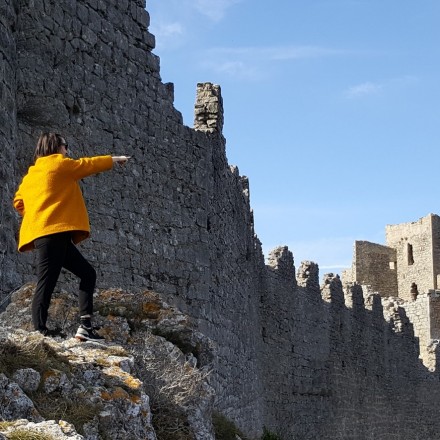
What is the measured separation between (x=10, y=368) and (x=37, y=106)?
5011 mm

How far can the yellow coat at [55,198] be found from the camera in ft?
20.3

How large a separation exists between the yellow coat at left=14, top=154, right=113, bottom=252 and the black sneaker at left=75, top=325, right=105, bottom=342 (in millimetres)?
543

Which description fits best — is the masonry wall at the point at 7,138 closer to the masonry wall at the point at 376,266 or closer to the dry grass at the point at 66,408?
the dry grass at the point at 66,408

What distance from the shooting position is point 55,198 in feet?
20.3

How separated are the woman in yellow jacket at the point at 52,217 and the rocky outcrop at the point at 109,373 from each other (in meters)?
0.22

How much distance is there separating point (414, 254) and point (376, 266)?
2146mm

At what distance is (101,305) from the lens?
6.85m

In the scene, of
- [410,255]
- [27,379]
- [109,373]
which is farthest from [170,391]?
[410,255]

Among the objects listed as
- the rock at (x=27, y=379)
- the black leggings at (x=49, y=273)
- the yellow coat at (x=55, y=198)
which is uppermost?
the yellow coat at (x=55, y=198)

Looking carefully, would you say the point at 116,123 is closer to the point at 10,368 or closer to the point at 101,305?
the point at 101,305

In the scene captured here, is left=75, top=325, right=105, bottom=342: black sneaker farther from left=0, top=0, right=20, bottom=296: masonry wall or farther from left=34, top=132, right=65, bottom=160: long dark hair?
left=0, top=0, right=20, bottom=296: masonry wall

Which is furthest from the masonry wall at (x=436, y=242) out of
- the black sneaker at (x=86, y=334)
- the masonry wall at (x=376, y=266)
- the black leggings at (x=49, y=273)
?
the black sneaker at (x=86, y=334)

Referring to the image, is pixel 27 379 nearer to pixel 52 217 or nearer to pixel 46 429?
pixel 46 429

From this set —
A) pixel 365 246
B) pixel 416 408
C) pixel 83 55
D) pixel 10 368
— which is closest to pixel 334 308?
pixel 416 408
